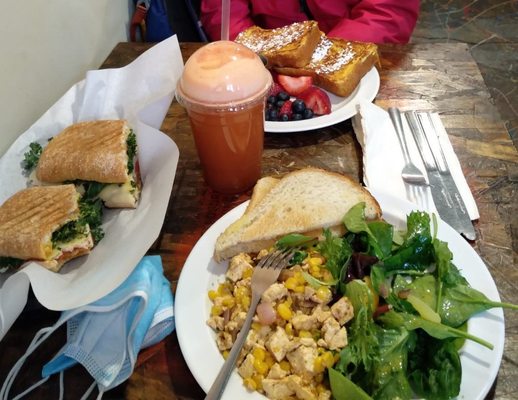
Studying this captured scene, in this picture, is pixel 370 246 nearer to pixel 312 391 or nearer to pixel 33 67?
pixel 312 391

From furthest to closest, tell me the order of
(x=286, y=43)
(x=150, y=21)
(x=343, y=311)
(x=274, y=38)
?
1. (x=150, y=21)
2. (x=274, y=38)
3. (x=286, y=43)
4. (x=343, y=311)

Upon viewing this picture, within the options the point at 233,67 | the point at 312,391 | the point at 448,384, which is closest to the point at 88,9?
the point at 233,67

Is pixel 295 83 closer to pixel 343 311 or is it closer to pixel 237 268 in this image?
pixel 237 268

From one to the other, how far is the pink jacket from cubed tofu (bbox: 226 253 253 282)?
5.95ft

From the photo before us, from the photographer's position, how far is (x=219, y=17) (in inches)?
109

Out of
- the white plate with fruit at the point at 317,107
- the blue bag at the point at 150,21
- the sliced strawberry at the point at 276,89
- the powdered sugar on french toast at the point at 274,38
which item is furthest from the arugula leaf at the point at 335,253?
the blue bag at the point at 150,21

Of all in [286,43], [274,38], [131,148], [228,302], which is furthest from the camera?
[274,38]

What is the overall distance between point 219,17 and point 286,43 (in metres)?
0.78

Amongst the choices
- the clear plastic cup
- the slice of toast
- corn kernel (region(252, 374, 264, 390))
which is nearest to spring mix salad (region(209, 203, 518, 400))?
corn kernel (region(252, 374, 264, 390))

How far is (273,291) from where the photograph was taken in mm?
1093

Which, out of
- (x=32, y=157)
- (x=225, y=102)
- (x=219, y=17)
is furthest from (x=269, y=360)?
(x=219, y=17)

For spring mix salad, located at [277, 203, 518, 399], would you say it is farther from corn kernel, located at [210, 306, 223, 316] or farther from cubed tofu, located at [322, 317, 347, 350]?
corn kernel, located at [210, 306, 223, 316]

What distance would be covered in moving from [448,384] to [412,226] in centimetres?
43

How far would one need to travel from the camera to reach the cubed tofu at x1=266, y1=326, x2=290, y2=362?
101cm
